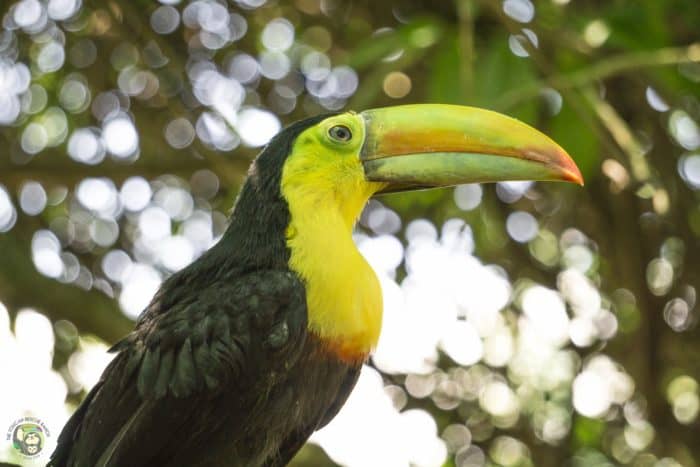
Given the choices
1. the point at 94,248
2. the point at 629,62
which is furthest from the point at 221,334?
the point at 94,248

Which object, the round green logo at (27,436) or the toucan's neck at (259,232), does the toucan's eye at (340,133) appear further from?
the round green logo at (27,436)

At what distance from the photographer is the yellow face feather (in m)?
2.95

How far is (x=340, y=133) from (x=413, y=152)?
8.3 inches

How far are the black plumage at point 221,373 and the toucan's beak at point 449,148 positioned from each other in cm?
33

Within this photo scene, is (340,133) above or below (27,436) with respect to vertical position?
above

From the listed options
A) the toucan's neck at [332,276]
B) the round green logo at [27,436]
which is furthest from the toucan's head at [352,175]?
the round green logo at [27,436]

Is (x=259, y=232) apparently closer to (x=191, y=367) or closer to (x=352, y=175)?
(x=352, y=175)

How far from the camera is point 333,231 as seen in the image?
3.05 meters

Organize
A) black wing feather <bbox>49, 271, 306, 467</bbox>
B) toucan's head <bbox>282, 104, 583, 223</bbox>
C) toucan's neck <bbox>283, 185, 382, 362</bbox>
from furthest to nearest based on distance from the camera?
toucan's head <bbox>282, 104, 583, 223</bbox> < toucan's neck <bbox>283, 185, 382, 362</bbox> < black wing feather <bbox>49, 271, 306, 467</bbox>

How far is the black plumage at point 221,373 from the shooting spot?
284cm

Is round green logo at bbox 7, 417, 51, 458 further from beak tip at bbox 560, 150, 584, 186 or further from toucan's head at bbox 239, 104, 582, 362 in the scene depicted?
beak tip at bbox 560, 150, 584, 186

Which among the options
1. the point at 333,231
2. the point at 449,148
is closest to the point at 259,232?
the point at 333,231

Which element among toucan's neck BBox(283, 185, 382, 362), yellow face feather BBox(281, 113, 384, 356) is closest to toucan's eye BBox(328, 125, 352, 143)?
yellow face feather BBox(281, 113, 384, 356)

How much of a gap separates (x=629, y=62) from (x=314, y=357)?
62.6 inches
